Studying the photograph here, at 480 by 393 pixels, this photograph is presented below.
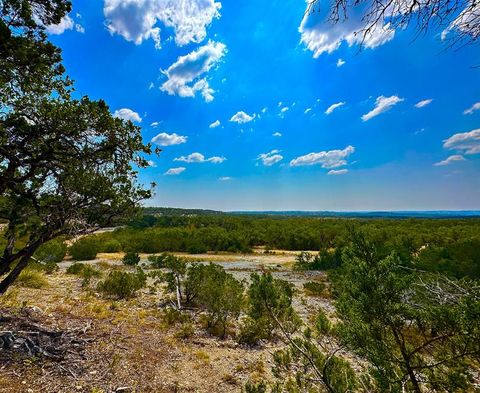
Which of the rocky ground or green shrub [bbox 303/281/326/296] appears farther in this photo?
green shrub [bbox 303/281/326/296]

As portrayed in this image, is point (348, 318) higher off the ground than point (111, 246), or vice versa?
point (348, 318)

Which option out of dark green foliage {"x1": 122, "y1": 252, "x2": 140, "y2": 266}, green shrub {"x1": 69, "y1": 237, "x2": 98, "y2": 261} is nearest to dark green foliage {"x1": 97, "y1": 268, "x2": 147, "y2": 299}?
dark green foliage {"x1": 122, "y1": 252, "x2": 140, "y2": 266}

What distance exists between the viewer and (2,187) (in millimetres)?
5277

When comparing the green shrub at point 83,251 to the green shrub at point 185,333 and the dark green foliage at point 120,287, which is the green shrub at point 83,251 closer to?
the dark green foliage at point 120,287

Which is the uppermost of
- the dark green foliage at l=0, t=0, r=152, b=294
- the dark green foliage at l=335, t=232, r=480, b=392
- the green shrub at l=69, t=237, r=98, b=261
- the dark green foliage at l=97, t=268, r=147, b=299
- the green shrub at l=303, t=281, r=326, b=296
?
the dark green foliage at l=0, t=0, r=152, b=294

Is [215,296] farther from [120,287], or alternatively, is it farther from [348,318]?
[348,318]

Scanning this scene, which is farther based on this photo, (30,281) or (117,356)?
(30,281)

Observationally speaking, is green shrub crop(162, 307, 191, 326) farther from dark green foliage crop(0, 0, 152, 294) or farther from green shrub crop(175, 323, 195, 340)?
dark green foliage crop(0, 0, 152, 294)

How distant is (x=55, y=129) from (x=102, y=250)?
3931 cm

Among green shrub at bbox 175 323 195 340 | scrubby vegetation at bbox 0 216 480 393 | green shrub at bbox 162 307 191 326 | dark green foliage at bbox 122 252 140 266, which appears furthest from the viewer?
dark green foliage at bbox 122 252 140 266

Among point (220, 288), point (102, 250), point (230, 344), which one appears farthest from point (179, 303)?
point (102, 250)

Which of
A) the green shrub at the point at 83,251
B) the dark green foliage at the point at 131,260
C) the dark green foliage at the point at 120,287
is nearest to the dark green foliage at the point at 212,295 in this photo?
the dark green foliage at the point at 120,287

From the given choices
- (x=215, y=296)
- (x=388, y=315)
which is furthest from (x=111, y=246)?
(x=388, y=315)

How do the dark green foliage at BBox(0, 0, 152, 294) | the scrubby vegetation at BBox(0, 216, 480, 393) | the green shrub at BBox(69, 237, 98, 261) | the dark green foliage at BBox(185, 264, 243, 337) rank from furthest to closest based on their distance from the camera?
1. the green shrub at BBox(69, 237, 98, 261)
2. the dark green foliage at BBox(185, 264, 243, 337)
3. the dark green foliage at BBox(0, 0, 152, 294)
4. the scrubby vegetation at BBox(0, 216, 480, 393)
